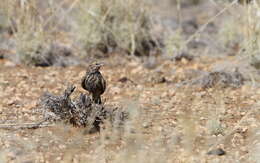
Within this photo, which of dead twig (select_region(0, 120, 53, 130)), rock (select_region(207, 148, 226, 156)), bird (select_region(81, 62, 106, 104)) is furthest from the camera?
dead twig (select_region(0, 120, 53, 130))

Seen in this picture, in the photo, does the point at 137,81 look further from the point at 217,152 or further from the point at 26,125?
the point at 217,152

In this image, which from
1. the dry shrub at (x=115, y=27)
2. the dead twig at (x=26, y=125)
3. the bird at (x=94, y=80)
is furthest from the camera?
the dry shrub at (x=115, y=27)

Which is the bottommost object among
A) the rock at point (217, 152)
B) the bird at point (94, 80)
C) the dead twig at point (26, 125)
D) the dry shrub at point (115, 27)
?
the rock at point (217, 152)

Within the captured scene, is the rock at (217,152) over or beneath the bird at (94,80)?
beneath

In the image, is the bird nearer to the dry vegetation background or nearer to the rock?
the dry vegetation background

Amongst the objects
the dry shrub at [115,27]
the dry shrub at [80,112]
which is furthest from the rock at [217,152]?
the dry shrub at [115,27]

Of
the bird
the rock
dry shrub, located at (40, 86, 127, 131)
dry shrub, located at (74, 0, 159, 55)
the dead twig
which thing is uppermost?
dry shrub, located at (74, 0, 159, 55)

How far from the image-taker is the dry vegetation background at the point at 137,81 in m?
4.34

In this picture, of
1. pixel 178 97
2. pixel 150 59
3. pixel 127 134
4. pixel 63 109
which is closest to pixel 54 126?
pixel 63 109

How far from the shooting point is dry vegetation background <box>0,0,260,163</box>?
14.2 feet

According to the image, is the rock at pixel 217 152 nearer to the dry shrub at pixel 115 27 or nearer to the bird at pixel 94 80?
the bird at pixel 94 80

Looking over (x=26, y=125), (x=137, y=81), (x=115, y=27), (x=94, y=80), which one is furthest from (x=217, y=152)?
(x=115, y=27)

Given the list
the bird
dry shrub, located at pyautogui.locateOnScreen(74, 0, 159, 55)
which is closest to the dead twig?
the bird

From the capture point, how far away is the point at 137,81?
6.28 m
